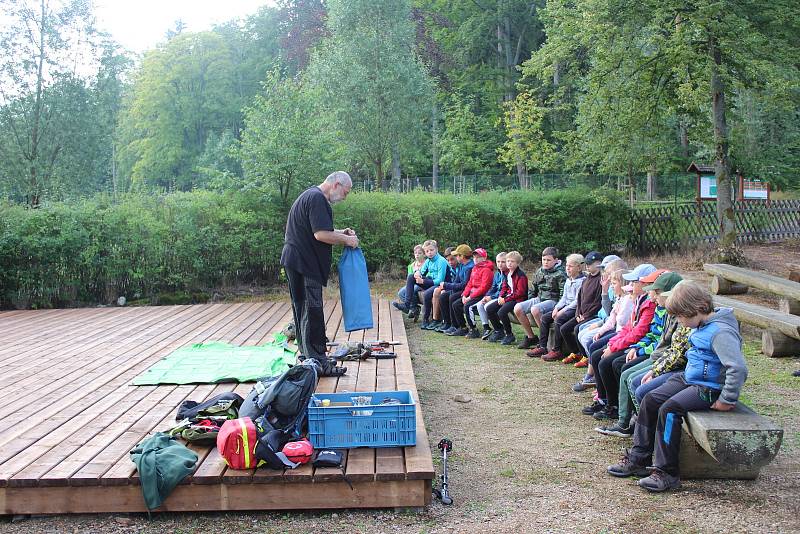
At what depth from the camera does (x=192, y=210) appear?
13398 millimetres

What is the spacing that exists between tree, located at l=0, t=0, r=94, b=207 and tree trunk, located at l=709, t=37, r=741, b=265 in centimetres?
1343

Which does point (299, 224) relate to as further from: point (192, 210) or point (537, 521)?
point (192, 210)

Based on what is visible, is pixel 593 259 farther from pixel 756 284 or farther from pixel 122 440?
pixel 122 440

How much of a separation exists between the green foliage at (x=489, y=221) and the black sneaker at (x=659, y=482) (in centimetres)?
1030

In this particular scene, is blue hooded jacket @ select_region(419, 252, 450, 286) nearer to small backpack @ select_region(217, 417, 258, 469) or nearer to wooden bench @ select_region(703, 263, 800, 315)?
wooden bench @ select_region(703, 263, 800, 315)

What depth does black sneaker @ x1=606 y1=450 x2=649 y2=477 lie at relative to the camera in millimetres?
4668

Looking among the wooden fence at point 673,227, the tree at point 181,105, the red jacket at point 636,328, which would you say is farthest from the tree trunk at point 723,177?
the tree at point 181,105

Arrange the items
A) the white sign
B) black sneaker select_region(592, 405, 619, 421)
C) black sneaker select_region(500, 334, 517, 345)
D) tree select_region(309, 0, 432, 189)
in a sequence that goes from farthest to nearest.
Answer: the white sign < tree select_region(309, 0, 432, 189) < black sneaker select_region(500, 334, 517, 345) < black sneaker select_region(592, 405, 619, 421)

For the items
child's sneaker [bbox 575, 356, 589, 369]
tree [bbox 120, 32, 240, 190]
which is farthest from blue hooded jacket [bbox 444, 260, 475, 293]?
tree [bbox 120, 32, 240, 190]

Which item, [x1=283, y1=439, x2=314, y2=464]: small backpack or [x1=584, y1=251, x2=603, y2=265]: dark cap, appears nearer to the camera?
[x1=283, y1=439, x2=314, y2=464]: small backpack

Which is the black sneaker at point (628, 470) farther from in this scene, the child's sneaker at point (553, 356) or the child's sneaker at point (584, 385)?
the child's sneaker at point (553, 356)

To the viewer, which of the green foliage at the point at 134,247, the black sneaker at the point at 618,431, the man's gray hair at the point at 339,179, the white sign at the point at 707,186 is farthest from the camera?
the white sign at the point at 707,186

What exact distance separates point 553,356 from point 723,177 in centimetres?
911

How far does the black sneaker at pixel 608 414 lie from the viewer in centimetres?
598
